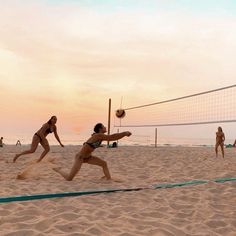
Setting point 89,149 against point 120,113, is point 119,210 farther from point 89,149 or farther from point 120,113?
point 120,113

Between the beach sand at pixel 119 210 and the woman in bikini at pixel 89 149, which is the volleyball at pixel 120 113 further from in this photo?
the woman in bikini at pixel 89 149

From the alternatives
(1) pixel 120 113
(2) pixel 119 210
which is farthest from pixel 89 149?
(1) pixel 120 113

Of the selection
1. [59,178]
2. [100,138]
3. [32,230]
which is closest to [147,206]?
[32,230]

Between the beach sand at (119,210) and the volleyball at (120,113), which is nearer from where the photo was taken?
the beach sand at (119,210)

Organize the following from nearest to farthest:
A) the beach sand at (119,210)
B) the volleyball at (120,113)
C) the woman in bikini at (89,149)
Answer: the beach sand at (119,210), the woman in bikini at (89,149), the volleyball at (120,113)

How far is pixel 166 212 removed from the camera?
376cm

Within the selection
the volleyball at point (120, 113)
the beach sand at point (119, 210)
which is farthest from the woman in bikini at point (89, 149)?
the volleyball at point (120, 113)

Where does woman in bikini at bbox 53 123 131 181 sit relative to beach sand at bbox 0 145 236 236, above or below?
above

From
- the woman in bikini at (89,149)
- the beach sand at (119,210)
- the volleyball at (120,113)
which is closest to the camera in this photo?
the beach sand at (119,210)

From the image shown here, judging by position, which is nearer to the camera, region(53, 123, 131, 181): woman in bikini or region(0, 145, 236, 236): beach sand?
region(0, 145, 236, 236): beach sand

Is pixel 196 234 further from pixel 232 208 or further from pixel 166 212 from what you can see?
pixel 232 208

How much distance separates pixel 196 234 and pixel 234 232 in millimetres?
376

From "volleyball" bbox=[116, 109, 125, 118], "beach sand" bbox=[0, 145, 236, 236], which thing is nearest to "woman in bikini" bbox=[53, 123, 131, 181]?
"beach sand" bbox=[0, 145, 236, 236]

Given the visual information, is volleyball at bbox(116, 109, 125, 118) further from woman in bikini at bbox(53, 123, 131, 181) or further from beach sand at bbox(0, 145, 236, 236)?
woman in bikini at bbox(53, 123, 131, 181)
